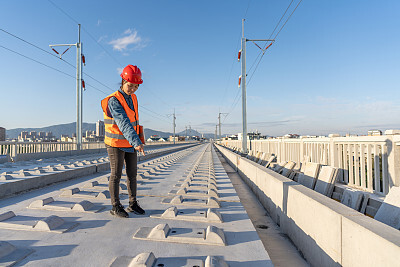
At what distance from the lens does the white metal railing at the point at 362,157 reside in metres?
4.50

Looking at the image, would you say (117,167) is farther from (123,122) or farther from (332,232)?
(332,232)

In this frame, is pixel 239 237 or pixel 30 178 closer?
pixel 239 237

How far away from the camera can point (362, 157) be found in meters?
5.25

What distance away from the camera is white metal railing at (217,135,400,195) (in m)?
4.50

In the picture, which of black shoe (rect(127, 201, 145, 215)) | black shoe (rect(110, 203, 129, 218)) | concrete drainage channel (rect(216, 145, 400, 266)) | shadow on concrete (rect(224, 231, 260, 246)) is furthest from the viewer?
black shoe (rect(127, 201, 145, 215))

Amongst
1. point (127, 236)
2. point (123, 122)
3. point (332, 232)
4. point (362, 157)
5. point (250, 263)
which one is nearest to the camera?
point (250, 263)

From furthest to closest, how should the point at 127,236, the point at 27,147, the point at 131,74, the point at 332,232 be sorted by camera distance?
the point at 27,147 < the point at 131,74 < the point at 127,236 < the point at 332,232

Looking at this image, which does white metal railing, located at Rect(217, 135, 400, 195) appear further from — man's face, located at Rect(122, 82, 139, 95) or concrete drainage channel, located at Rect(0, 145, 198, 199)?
concrete drainage channel, located at Rect(0, 145, 198, 199)

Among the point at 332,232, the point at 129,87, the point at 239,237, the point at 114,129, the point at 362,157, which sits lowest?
the point at 239,237

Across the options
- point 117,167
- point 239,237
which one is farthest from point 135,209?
point 239,237

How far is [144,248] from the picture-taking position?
2.17m

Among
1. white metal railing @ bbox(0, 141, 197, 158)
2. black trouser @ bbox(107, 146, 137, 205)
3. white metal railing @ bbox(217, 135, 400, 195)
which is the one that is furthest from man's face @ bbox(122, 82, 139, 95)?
white metal railing @ bbox(0, 141, 197, 158)

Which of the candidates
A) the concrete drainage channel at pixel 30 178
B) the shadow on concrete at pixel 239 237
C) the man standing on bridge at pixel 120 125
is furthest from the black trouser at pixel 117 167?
the concrete drainage channel at pixel 30 178

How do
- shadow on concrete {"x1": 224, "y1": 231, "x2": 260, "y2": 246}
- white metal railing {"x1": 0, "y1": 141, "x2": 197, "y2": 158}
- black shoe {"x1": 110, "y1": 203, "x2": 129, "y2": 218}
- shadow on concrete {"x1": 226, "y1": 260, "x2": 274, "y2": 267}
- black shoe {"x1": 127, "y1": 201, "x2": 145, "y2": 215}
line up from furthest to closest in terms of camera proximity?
white metal railing {"x1": 0, "y1": 141, "x2": 197, "y2": 158}
black shoe {"x1": 127, "y1": 201, "x2": 145, "y2": 215}
black shoe {"x1": 110, "y1": 203, "x2": 129, "y2": 218}
shadow on concrete {"x1": 224, "y1": 231, "x2": 260, "y2": 246}
shadow on concrete {"x1": 226, "y1": 260, "x2": 274, "y2": 267}
